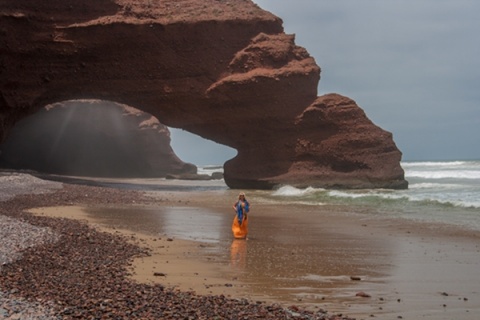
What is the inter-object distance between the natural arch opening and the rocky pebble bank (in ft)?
139

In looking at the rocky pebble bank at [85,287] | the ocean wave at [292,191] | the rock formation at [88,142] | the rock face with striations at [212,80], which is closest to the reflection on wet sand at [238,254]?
the rocky pebble bank at [85,287]

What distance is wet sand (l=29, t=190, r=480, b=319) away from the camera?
7500 mm

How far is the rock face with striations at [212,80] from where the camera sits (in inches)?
1271

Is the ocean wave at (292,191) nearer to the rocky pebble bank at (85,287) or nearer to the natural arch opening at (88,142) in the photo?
the rocky pebble bank at (85,287)

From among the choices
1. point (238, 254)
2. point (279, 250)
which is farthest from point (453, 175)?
point (238, 254)

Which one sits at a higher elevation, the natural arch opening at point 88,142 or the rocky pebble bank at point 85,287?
the natural arch opening at point 88,142

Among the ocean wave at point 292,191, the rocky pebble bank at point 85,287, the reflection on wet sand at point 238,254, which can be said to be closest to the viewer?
the rocky pebble bank at point 85,287

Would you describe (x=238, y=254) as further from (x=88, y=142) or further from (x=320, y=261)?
(x=88, y=142)

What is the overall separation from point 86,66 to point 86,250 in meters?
24.4

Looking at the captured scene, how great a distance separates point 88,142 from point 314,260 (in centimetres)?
4671

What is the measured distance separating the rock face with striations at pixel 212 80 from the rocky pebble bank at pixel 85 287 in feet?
70.9

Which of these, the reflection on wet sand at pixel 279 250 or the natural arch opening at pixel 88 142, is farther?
the natural arch opening at pixel 88 142

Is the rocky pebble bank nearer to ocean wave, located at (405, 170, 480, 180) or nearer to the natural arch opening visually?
ocean wave, located at (405, 170, 480, 180)

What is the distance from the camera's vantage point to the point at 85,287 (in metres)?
7.24
